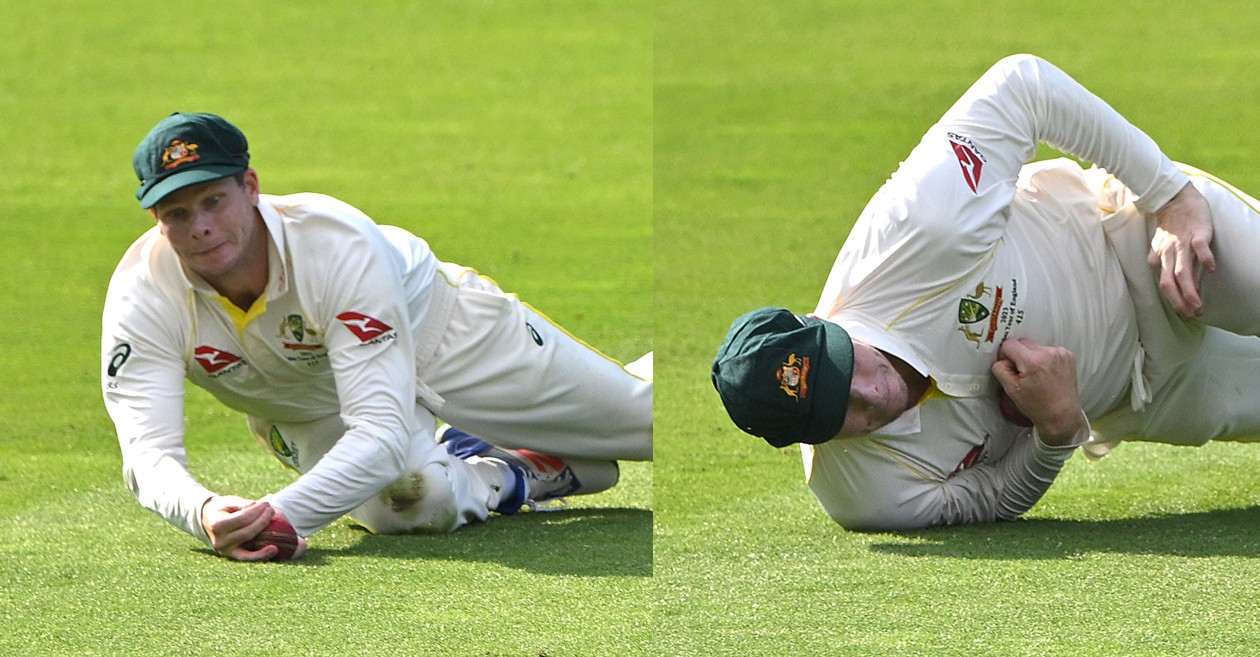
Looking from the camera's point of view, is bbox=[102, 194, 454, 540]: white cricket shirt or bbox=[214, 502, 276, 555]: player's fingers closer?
bbox=[214, 502, 276, 555]: player's fingers

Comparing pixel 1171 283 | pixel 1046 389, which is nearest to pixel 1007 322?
pixel 1046 389

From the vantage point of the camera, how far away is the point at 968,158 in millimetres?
4227

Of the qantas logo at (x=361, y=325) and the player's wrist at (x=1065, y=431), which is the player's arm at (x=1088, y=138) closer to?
the player's wrist at (x=1065, y=431)

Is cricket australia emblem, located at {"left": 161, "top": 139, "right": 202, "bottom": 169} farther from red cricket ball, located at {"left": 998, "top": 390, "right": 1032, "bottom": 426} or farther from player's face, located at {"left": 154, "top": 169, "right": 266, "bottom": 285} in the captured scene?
red cricket ball, located at {"left": 998, "top": 390, "right": 1032, "bottom": 426}

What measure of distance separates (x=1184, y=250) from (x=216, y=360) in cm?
239

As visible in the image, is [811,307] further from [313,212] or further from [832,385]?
[832,385]

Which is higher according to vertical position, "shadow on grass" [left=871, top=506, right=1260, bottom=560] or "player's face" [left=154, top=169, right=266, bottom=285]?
"player's face" [left=154, top=169, right=266, bottom=285]

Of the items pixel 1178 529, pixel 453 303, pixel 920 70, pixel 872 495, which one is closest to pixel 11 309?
pixel 453 303

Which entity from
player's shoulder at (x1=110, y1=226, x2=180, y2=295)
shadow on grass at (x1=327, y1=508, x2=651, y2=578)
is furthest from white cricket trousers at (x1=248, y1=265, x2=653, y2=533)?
player's shoulder at (x1=110, y1=226, x2=180, y2=295)

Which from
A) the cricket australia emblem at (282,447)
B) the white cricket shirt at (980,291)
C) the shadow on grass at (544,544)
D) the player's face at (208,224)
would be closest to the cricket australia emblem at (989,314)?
the white cricket shirt at (980,291)

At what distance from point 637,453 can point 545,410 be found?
13.8 inches

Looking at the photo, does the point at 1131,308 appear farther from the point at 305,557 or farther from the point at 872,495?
the point at 305,557

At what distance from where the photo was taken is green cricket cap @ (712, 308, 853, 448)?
153 inches

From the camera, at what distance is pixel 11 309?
7.87 meters
